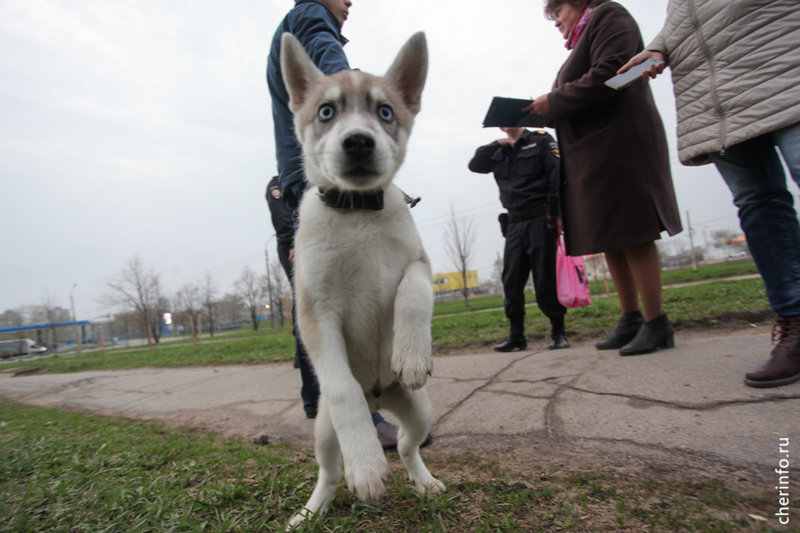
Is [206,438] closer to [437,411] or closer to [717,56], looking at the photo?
[437,411]

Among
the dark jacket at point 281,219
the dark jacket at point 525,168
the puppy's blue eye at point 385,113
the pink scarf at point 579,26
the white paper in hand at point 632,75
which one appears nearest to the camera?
the puppy's blue eye at point 385,113

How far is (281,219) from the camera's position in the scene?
377cm

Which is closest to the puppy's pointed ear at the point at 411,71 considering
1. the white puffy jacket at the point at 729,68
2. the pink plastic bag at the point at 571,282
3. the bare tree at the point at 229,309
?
the white puffy jacket at the point at 729,68

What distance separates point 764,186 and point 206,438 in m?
3.84

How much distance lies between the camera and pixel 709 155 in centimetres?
240

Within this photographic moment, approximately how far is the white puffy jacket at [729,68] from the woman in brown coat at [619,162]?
0.47 metres

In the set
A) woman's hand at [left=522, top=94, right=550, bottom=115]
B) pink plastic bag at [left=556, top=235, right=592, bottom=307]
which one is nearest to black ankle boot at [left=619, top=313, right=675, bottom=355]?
pink plastic bag at [left=556, top=235, right=592, bottom=307]

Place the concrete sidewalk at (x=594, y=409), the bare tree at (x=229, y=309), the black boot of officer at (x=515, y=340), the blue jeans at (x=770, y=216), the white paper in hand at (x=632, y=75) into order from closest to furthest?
the concrete sidewalk at (x=594, y=409)
the blue jeans at (x=770, y=216)
the white paper in hand at (x=632, y=75)
the black boot of officer at (x=515, y=340)
the bare tree at (x=229, y=309)

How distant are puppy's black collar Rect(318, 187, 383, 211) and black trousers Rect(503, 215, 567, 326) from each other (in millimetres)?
3023

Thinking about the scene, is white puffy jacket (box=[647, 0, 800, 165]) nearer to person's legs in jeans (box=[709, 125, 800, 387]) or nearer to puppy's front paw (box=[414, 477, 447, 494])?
person's legs in jeans (box=[709, 125, 800, 387])

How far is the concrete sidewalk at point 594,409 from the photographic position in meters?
1.66

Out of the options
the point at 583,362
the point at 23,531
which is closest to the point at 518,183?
the point at 583,362

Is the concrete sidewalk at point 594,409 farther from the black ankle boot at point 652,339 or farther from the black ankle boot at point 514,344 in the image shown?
the black ankle boot at point 514,344

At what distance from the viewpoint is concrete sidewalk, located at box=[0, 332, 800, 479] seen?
65.3 inches
